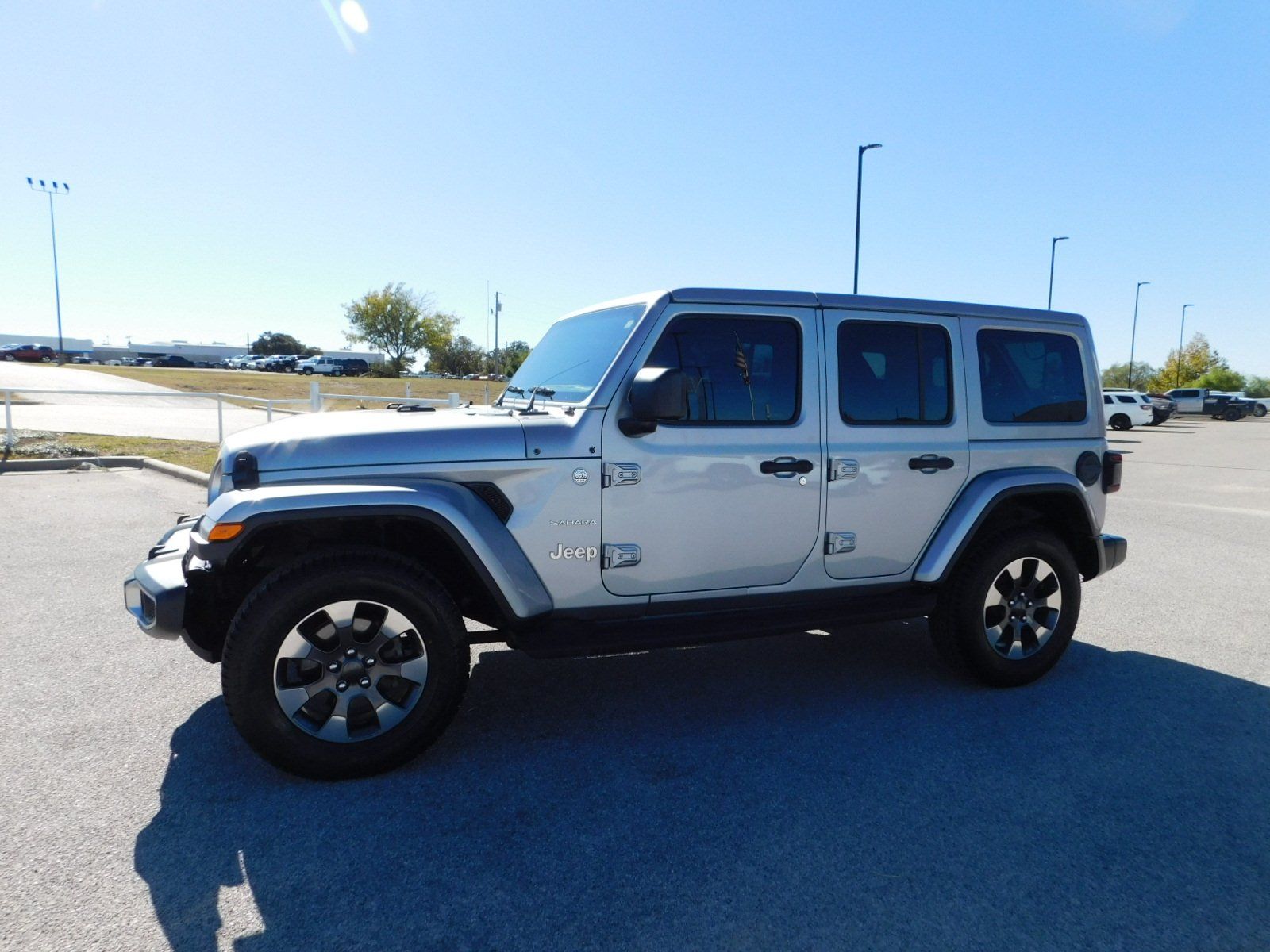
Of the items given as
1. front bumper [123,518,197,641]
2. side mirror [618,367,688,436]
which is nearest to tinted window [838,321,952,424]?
side mirror [618,367,688,436]

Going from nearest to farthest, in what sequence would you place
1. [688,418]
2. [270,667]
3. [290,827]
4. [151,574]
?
[290,827], [270,667], [151,574], [688,418]

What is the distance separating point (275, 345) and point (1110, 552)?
128m

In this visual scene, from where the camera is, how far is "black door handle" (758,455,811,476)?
12.4 ft

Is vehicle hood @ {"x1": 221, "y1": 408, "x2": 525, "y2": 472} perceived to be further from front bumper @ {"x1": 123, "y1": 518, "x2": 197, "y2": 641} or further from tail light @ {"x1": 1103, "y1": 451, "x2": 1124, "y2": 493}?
tail light @ {"x1": 1103, "y1": 451, "x2": 1124, "y2": 493}

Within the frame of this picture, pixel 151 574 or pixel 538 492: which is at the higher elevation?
pixel 538 492

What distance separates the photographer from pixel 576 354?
4102mm

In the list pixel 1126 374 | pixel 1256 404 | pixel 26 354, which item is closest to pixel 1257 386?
pixel 1126 374

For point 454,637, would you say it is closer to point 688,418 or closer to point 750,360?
point 688,418

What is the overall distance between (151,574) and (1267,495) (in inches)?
571

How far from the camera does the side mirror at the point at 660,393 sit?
3.35m

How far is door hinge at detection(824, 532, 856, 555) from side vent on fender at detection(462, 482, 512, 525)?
1527 mm

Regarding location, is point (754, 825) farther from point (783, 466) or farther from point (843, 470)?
point (843, 470)

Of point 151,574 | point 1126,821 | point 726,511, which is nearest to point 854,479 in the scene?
point 726,511

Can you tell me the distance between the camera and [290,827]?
9.62 feet
